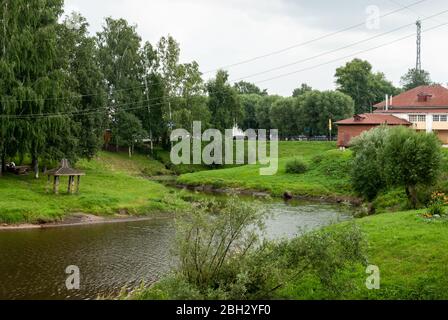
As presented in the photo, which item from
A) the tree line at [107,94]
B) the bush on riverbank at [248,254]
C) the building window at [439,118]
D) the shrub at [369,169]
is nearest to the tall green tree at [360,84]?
the tree line at [107,94]

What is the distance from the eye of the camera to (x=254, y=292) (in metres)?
17.4

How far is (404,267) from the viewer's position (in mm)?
20734

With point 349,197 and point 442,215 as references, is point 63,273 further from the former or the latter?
point 349,197

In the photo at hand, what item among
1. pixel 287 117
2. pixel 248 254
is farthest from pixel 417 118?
pixel 248 254

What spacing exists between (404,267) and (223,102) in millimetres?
71524

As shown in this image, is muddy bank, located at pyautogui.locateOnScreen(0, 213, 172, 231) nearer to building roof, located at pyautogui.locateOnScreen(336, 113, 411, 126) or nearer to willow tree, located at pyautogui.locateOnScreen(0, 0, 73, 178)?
willow tree, located at pyautogui.locateOnScreen(0, 0, 73, 178)

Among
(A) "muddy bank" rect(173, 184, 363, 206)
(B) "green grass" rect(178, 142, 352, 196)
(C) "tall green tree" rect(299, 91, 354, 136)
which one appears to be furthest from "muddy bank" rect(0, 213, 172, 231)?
(C) "tall green tree" rect(299, 91, 354, 136)

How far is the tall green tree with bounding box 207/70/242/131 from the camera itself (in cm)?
8962

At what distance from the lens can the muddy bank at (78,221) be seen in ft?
115

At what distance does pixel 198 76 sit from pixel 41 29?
129 feet

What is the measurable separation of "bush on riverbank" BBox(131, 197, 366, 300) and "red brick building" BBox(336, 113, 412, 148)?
57276 mm

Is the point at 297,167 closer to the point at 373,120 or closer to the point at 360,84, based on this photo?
the point at 373,120

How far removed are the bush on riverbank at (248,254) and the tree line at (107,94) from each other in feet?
99.9
